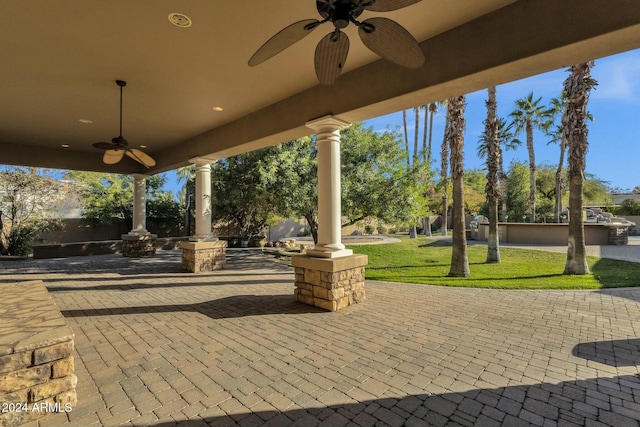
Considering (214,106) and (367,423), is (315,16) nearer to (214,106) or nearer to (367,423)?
(214,106)

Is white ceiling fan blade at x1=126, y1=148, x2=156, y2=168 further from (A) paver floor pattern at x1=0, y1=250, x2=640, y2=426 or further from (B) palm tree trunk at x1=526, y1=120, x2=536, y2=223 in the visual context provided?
(B) palm tree trunk at x1=526, y1=120, x2=536, y2=223

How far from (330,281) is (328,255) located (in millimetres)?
410

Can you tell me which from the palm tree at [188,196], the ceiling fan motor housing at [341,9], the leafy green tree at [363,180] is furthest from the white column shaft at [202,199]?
the palm tree at [188,196]

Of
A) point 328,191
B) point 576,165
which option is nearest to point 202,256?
point 328,191

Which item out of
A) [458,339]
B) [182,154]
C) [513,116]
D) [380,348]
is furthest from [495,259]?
[513,116]

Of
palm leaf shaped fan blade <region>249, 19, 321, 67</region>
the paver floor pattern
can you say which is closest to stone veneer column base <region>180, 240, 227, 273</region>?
the paver floor pattern

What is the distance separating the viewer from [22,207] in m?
10.6

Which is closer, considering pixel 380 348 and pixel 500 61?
pixel 500 61

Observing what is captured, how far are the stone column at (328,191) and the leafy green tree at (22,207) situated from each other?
11707 mm

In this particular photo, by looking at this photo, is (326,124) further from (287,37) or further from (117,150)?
(117,150)

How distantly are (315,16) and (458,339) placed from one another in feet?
12.5

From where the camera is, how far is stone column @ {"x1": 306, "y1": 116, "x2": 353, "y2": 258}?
4723 millimetres

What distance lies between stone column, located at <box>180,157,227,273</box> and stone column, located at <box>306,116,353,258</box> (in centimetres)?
404

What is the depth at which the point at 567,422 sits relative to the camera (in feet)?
6.75
